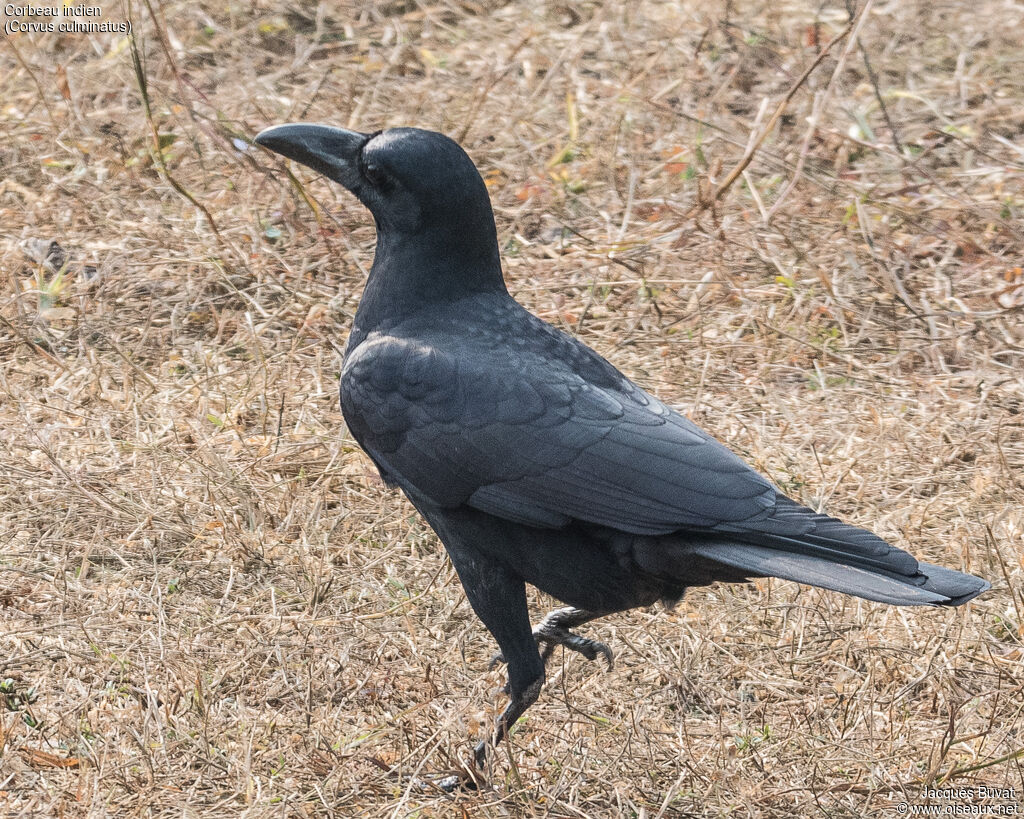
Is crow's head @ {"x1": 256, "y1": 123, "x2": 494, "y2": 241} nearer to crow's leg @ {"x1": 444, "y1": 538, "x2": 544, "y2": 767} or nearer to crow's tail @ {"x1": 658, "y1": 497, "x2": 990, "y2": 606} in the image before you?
crow's leg @ {"x1": 444, "y1": 538, "x2": 544, "y2": 767}

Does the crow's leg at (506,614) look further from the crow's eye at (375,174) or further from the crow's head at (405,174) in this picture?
the crow's eye at (375,174)

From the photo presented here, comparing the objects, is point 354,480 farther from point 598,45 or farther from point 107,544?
point 598,45

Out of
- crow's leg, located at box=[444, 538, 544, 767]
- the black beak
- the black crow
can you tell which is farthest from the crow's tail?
the black beak

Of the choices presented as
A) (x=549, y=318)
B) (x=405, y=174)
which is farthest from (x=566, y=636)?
(x=549, y=318)

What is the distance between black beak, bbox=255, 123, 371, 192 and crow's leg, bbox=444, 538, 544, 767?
1041 millimetres

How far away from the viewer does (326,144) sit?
3.34 metres

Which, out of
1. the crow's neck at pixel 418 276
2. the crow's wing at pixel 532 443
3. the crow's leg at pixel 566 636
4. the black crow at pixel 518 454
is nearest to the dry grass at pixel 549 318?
the crow's leg at pixel 566 636

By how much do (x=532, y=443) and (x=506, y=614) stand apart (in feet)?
1.42

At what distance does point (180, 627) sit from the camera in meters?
3.67

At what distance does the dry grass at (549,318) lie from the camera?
3213 millimetres

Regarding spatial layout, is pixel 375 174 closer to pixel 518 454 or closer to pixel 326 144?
pixel 326 144

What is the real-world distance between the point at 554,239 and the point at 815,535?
11.7ft

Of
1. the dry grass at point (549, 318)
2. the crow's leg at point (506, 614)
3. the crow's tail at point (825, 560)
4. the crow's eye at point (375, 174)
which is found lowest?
the dry grass at point (549, 318)

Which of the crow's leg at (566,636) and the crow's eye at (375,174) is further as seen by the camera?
the crow's leg at (566,636)
